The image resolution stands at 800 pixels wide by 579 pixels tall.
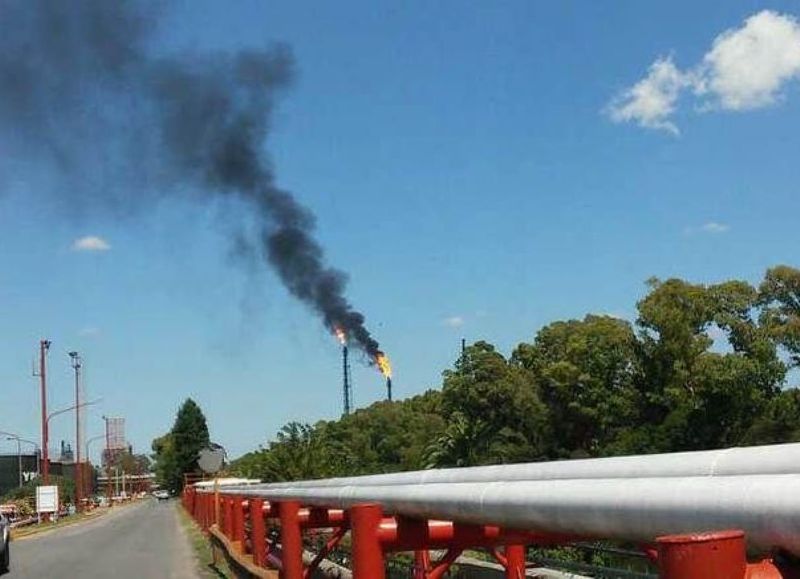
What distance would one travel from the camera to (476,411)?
58.5m

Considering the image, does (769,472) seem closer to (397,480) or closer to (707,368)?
(397,480)

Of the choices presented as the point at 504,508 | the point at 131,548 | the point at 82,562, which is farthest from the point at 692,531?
the point at 131,548

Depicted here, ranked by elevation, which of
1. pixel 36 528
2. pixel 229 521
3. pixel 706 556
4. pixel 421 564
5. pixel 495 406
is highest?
pixel 495 406

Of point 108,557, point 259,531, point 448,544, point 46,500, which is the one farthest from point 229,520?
point 46,500

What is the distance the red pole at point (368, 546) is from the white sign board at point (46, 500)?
6491 cm

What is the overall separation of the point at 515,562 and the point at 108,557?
22.6m

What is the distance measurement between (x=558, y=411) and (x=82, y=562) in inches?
1286

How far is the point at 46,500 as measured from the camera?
66.6 m

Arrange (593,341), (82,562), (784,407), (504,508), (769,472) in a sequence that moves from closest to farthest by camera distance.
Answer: (769,472) → (504,508) → (82,562) → (784,407) → (593,341)

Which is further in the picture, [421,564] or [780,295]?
[780,295]

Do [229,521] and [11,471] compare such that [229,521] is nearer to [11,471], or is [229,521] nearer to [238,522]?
[238,522]

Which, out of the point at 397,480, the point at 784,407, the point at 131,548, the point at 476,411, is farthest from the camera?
the point at 476,411

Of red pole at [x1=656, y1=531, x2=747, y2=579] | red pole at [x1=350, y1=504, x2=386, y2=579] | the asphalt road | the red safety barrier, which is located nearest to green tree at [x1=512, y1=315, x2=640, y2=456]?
the asphalt road

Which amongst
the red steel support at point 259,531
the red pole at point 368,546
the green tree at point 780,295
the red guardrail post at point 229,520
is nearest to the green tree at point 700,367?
the green tree at point 780,295
